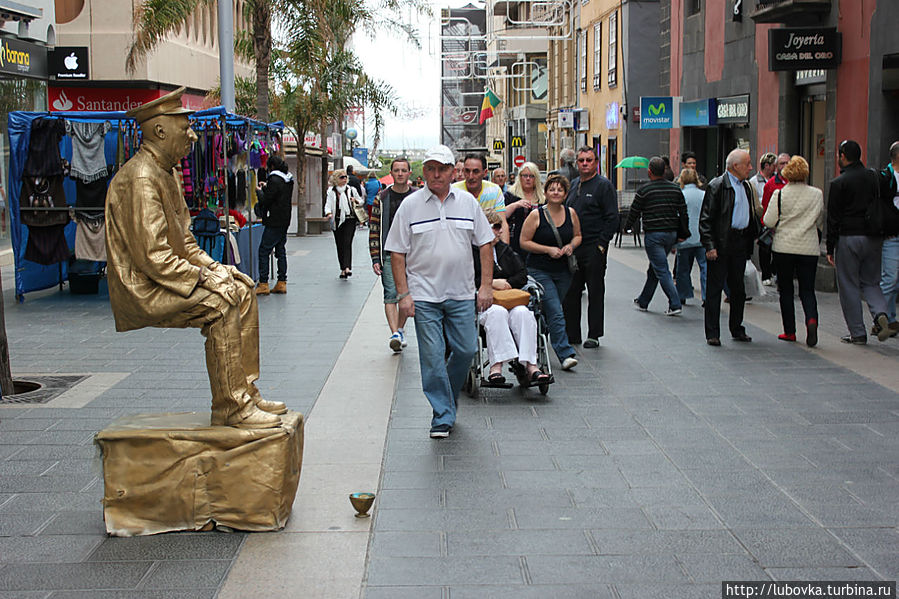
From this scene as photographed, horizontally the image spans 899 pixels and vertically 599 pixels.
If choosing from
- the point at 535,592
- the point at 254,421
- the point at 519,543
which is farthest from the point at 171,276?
the point at 535,592

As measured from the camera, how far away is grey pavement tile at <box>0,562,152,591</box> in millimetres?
4430

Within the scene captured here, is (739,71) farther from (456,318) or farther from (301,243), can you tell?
(456,318)

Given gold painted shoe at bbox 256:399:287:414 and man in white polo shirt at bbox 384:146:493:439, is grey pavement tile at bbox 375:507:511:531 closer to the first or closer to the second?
gold painted shoe at bbox 256:399:287:414

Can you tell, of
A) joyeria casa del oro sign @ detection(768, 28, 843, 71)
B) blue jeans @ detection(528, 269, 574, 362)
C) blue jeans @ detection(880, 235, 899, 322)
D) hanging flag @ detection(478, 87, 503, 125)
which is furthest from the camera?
hanging flag @ detection(478, 87, 503, 125)

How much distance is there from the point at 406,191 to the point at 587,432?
149 inches

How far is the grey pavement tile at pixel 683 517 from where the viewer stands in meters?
5.13

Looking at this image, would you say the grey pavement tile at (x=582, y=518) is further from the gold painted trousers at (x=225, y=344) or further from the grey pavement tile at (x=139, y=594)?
the grey pavement tile at (x=139, y=594)

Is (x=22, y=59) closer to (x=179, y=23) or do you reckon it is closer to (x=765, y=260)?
(x=179, y=23)

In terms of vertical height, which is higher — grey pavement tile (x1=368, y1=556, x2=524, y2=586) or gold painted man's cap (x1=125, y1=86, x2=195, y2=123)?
gold painted man's cap (x1=125, y1=86, x2=195, y2=123)

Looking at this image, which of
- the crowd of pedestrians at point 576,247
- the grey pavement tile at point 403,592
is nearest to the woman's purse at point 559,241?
the crowd of pedestrians at point 576,247

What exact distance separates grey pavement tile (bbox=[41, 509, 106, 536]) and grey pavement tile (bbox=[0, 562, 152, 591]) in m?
0.41

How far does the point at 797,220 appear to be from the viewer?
10305mm

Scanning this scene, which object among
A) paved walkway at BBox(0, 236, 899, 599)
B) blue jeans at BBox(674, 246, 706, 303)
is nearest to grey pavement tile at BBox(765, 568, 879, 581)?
paved walkway at BBox(0, 236, 899, 599)

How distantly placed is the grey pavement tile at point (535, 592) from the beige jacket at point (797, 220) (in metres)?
6.64
